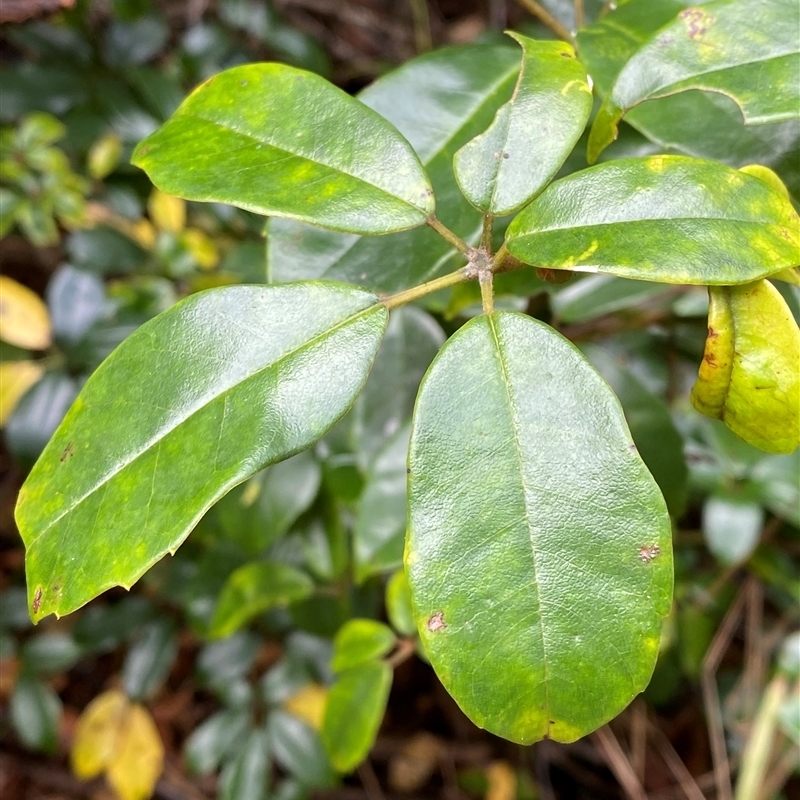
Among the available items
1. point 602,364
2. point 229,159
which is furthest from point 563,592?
point 602,364

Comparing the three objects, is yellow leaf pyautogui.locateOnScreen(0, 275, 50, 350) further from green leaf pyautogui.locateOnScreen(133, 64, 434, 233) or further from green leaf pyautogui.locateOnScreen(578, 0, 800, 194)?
green leaf pyautogui.locateOnScreen(578, 0, 800, 194)

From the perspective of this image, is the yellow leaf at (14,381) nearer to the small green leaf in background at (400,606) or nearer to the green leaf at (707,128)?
the small green leaf in background at (400,606)

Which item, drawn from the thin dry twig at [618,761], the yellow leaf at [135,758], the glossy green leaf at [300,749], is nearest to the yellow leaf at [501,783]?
the thin dry twig at [618,761]

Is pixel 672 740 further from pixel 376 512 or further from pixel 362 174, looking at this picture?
pixel 362 174

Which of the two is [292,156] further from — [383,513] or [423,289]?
[383,513]

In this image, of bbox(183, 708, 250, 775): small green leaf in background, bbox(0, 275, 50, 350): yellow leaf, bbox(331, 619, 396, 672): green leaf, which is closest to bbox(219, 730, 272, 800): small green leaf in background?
bbox(183, 708, 250, 775): small green leaf in background

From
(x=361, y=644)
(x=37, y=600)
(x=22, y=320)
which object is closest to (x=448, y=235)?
(x=37, y=600)
